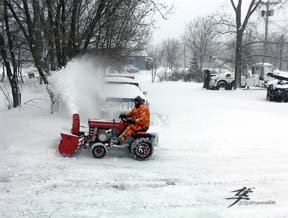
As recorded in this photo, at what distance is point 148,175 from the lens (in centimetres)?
790

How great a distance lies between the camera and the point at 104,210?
6164mm

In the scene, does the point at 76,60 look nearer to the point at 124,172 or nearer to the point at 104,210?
the point at 124,172

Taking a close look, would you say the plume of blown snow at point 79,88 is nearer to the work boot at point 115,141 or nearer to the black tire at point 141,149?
the work boot at point 115,141

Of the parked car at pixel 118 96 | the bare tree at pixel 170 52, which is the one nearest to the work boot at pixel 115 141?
the parked car at pixel 118 96

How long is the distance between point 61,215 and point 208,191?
2.49m

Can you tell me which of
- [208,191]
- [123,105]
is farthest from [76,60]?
[208,191]

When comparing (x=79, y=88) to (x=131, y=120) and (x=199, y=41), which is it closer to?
(x=131, y=120)

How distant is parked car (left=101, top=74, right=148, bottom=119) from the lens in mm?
11734

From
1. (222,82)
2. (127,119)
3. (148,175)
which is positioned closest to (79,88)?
(127,119)

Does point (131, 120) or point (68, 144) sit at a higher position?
point (131, 120)

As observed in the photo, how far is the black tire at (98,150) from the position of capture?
8.84 metres

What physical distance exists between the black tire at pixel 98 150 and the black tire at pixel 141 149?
2.02 feet

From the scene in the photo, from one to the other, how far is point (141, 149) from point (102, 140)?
0.84m

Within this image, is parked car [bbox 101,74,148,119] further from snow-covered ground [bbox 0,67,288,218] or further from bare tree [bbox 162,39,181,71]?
bare tree [bbox 162,39,181,71]
